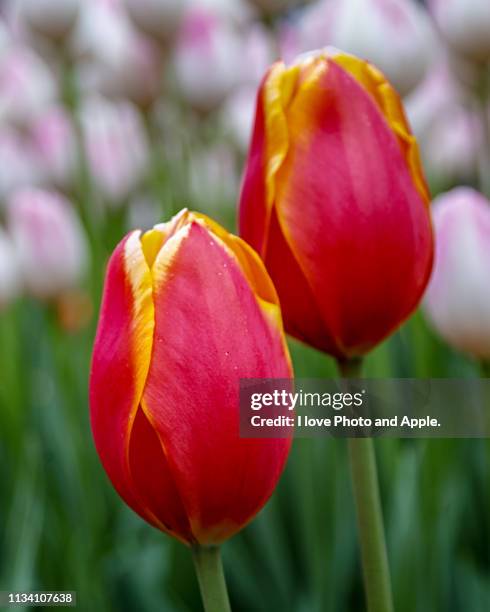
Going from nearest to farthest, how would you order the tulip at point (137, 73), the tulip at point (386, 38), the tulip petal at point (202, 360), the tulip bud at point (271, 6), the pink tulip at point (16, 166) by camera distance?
the tulip petal at point (202, 360), the tulip at point (386, 38), the tulip bud at point (271, 6), the tulip at point (137, 73), the pink tulip at point (16, 166)

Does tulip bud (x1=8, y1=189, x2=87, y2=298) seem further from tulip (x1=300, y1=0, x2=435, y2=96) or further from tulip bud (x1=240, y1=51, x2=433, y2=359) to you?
tulip bud (x1=240, y1=51, x2=433, y2=359)

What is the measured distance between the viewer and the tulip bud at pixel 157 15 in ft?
2.05

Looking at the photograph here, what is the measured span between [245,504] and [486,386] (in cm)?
18

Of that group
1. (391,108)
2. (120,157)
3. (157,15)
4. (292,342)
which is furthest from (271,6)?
(120,157)

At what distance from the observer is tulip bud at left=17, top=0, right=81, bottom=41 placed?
0.67 metres

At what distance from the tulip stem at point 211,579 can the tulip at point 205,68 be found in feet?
1.65

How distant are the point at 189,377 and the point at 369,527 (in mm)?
70

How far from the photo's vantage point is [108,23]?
88 centimetres

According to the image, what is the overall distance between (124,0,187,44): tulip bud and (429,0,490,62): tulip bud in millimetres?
182

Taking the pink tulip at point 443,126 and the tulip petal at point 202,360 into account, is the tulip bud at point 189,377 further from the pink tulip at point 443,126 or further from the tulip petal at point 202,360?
the pink tulip at point 443,126

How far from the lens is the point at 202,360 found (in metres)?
0.21

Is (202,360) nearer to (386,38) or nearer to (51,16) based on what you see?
(386,38)

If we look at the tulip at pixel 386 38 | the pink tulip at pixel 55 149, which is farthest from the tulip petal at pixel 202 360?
the pink tulip at pixel 55 149

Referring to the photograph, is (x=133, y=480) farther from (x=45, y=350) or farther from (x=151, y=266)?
(x=45, y=350)
